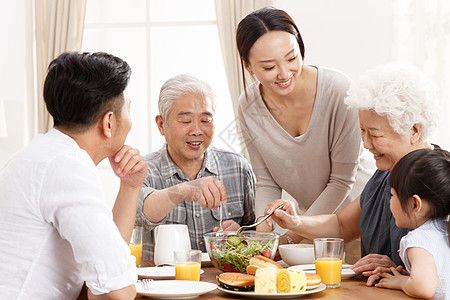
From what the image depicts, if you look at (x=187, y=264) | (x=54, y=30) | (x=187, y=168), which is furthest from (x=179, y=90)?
(x=54, y=30)

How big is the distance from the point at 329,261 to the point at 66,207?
0.75 metres

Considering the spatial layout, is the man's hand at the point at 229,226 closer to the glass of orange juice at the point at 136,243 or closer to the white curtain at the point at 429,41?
the glass of orange juice at the point at 136,243

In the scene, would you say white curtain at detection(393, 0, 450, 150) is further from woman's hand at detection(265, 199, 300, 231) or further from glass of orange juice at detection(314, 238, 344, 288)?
glass of orange juice at detection(314, 238, 344, 288)

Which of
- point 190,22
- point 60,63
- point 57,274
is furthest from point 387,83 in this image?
point 190,22

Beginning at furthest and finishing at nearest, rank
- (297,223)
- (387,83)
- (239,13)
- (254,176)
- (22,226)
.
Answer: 1. (239,13)
2. (254,176)
3. (297,223)
4. (387,83)
5. (22,226)

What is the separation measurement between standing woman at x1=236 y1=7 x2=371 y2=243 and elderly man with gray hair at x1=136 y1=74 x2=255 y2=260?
15 cm

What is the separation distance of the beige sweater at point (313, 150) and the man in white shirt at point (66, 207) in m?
1.19

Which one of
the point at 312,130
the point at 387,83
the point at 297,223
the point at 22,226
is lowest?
the point at 297,223

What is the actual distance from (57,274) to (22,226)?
143mm

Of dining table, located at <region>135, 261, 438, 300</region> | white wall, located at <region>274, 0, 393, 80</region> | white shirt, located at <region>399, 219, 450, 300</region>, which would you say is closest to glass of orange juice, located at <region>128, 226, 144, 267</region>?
dining table, located at <region>135, 261, 438, 300</region>

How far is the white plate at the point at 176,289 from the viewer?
1.48m

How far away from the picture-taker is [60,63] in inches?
55.9

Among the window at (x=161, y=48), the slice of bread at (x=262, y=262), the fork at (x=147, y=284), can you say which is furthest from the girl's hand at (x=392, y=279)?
the window at (x=161, y=48)

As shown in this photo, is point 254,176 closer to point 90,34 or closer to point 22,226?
point 22,226
